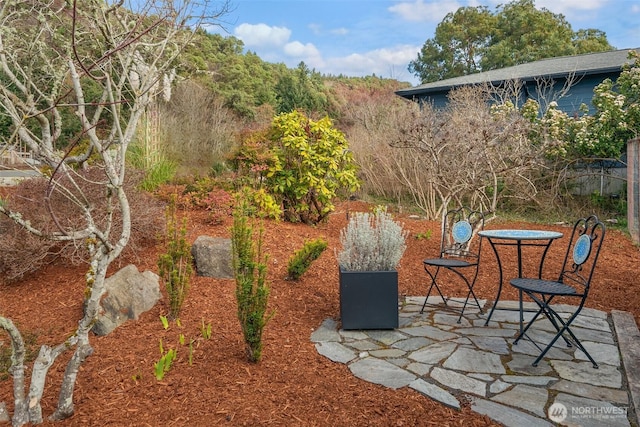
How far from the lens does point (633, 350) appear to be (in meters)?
3.14

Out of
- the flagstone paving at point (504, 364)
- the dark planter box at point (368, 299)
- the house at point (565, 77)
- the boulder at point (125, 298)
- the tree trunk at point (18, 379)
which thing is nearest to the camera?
the tree trunk at point (18, 379)

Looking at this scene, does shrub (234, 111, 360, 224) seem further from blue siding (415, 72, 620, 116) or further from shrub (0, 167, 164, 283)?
blue siding (415, 72, 620, 116)

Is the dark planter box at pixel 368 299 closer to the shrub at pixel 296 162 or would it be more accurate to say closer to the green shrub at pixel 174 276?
the green shrub at pixel 174 276

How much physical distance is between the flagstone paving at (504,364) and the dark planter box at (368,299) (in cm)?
9

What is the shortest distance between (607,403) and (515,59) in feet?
76.2

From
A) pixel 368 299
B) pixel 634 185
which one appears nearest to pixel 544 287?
pixel 368 299

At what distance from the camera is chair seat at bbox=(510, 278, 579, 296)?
2912mm

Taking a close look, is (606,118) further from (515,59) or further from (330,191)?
(515,59)

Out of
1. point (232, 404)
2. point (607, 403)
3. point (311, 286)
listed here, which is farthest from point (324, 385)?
point (311, 286)

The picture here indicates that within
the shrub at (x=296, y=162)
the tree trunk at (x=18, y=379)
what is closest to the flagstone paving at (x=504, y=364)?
the tree trunk at (x=18, y=379)

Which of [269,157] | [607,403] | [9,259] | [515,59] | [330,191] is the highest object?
[515,59]

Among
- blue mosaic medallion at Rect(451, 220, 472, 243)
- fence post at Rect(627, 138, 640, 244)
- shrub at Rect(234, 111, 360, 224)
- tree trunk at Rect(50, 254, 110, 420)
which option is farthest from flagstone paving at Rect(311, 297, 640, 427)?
shrub at Rect(234, 111, 360, 224)

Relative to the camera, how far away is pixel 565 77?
12312mm

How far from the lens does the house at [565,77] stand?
39.3 ft
